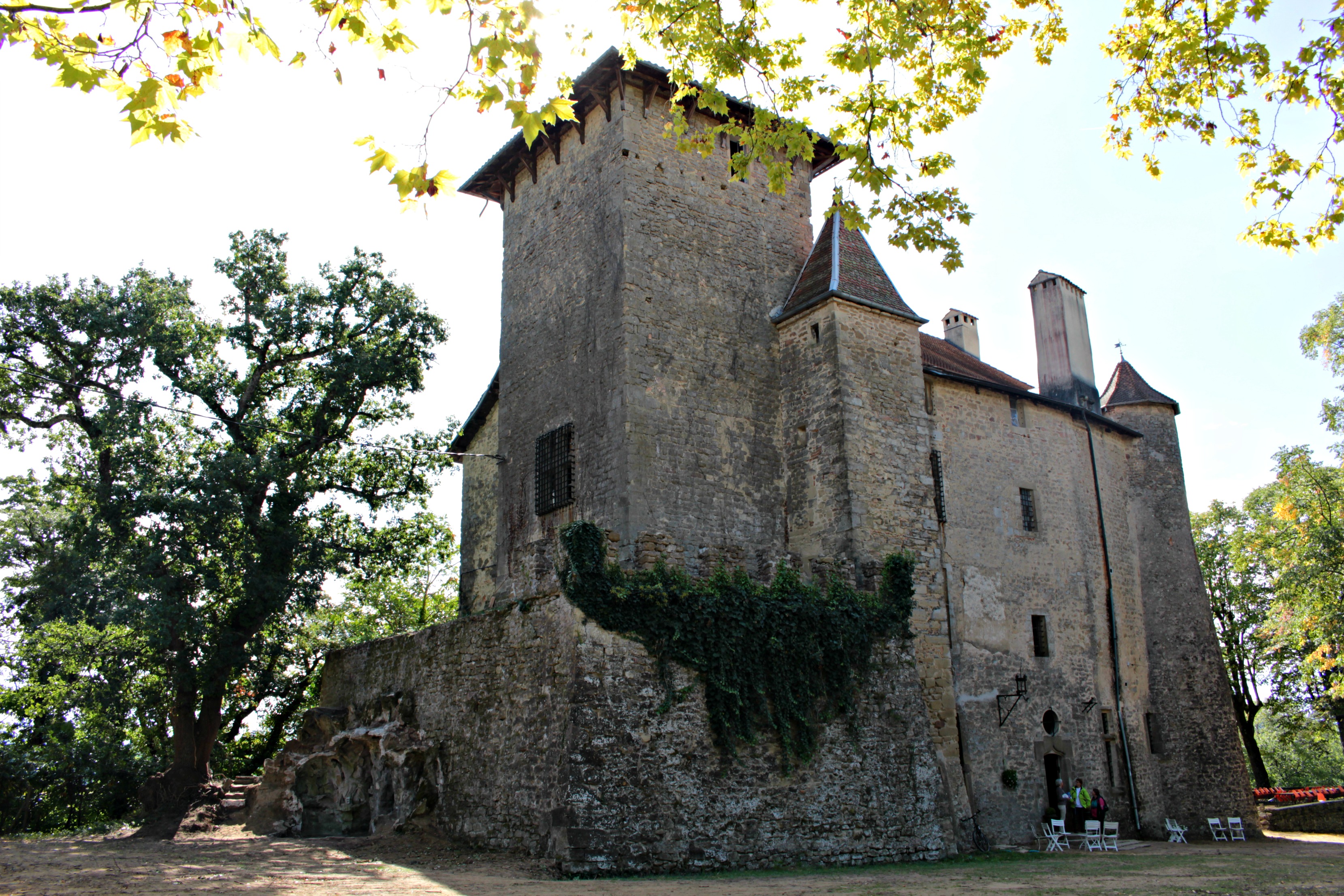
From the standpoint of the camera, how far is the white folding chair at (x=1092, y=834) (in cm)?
1625

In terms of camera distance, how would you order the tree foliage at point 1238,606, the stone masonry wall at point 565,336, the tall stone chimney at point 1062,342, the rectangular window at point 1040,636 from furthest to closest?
the tree foliage at point 1238,606 < the tall stone chimney at point 1062,342 < the rectangular window at point 1040,636 < the stone masonry wall at point 565,336

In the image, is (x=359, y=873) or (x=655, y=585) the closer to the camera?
(x=359, y=873)

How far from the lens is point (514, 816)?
1230 cm

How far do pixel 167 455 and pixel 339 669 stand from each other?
5.79 meters

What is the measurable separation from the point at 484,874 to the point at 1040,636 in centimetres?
1275

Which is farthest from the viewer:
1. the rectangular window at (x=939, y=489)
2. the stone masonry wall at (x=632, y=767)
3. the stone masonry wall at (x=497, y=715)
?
the rectangular window at (x=939, y=489)

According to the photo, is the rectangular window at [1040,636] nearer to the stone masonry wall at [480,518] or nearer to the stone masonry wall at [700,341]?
the stone masonry wall at [700,341]

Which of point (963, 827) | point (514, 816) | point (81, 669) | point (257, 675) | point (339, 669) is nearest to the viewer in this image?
point (514, 816)

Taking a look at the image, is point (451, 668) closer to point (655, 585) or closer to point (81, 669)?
point (655, 585)

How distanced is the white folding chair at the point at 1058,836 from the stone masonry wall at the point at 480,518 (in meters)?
11.2

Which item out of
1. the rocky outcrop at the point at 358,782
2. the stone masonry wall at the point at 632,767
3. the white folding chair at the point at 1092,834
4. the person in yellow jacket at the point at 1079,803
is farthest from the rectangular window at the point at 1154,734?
the rocky outcrop at the point at 358,782

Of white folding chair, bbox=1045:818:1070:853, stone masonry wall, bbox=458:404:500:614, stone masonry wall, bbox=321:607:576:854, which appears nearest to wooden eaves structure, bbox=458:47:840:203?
stone masonry wall, bbox=458:404:500:614

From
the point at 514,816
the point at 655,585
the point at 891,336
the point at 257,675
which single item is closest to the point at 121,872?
the point at 514,816

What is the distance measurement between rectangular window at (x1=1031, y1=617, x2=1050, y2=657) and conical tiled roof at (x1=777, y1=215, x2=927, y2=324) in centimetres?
687
